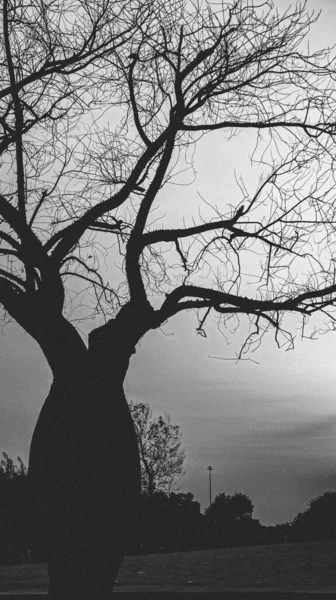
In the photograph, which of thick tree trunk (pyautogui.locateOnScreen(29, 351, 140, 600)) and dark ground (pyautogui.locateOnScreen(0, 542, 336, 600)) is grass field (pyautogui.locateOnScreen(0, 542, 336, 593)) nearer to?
dark ground (pyautogui.locateOnScreen(0, 542, 336, 600))

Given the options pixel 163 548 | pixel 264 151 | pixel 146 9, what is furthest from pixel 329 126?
pixel 163 548

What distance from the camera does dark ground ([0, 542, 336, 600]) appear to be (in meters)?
7.20

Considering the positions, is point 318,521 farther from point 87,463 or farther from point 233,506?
point 233,506

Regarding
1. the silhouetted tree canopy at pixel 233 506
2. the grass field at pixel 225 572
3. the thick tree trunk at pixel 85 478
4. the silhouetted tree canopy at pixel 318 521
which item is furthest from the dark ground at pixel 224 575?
the silhouetted tree canopy at pixel 233 506

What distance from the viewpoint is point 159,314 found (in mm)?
7355

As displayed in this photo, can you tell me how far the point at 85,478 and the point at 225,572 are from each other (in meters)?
3.77

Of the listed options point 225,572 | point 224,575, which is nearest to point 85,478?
point 224,575

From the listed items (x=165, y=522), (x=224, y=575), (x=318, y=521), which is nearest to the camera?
(x=224, y=575)

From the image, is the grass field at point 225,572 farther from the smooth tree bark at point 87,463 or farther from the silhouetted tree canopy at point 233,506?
the silhouetted tree canopy at point 233,506

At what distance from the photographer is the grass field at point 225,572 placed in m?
7.88

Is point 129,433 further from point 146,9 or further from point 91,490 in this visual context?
point 146,9

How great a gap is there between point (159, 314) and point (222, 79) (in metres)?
2.86

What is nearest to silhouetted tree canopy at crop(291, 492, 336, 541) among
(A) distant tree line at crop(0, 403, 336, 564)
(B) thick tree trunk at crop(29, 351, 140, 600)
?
(A) distant tree line at crop(0, 403, 336, 564)

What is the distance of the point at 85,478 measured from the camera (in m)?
6.60
